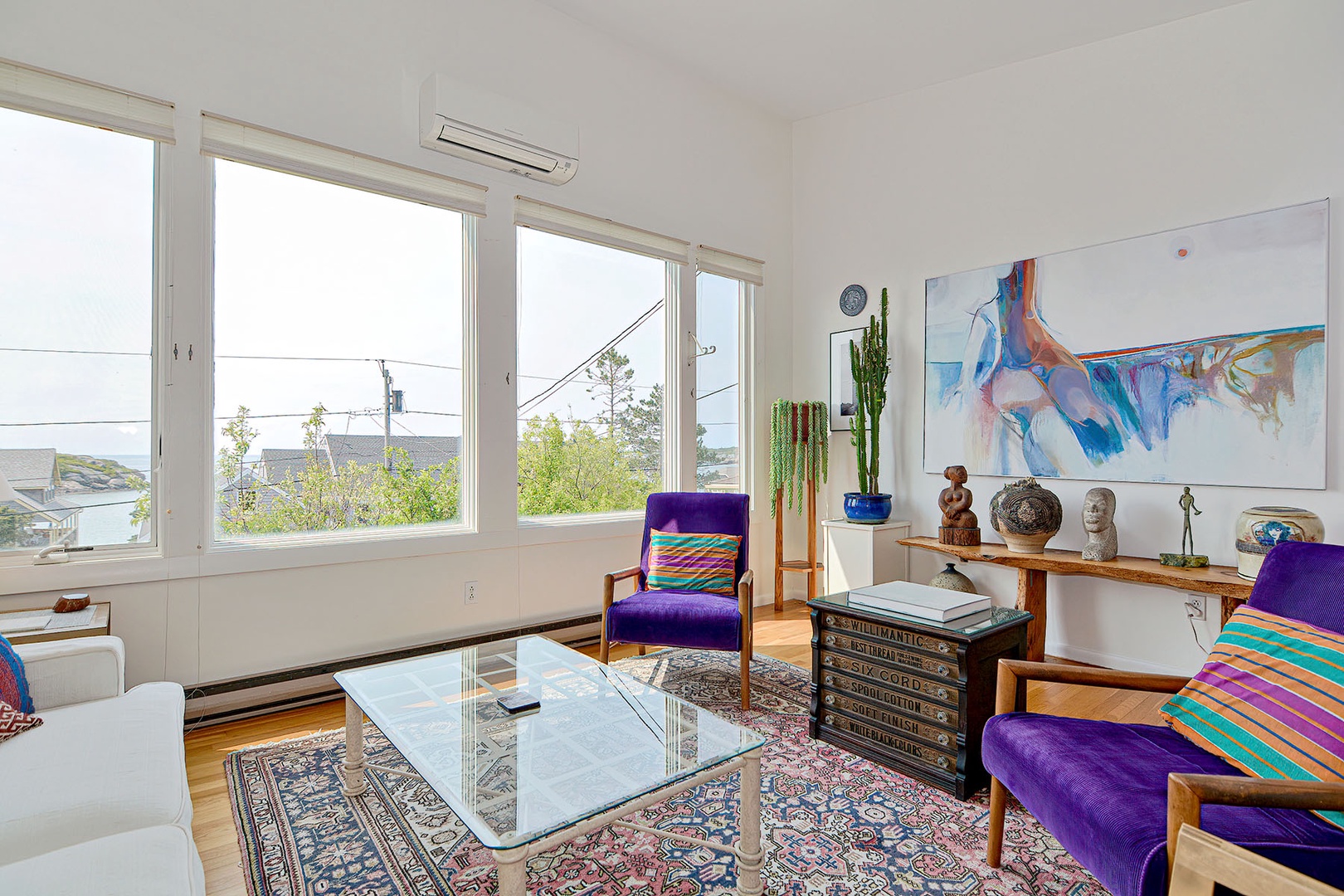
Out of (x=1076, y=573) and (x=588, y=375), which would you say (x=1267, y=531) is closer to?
(x=1076, y=573)

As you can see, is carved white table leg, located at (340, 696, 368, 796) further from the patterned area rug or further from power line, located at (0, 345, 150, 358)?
power line, located at (0, 345, 150, 358)

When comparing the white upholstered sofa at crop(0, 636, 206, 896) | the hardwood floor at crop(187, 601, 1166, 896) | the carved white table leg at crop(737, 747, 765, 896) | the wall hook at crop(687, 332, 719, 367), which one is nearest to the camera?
the white upholstered sofa at crop(0, 636, 206, 896)

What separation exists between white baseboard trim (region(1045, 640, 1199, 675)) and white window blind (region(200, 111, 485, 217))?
3.91m

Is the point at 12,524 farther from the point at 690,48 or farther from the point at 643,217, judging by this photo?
the point at 690,48

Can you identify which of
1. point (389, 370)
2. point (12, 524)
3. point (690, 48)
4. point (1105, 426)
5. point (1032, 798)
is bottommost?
point (1032, 798)

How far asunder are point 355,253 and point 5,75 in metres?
1.25

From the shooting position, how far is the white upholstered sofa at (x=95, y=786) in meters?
1.19

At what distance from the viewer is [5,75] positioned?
7.95 feet

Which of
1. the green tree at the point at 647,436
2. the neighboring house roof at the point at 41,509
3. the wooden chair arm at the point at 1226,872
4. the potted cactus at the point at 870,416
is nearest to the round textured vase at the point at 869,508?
the potted cactus at the point at 870,416

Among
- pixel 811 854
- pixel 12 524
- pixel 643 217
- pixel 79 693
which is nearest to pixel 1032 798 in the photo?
pixel 811 854

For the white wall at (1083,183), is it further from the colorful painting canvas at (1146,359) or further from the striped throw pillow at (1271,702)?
the striped throw pillow at (1271,702)

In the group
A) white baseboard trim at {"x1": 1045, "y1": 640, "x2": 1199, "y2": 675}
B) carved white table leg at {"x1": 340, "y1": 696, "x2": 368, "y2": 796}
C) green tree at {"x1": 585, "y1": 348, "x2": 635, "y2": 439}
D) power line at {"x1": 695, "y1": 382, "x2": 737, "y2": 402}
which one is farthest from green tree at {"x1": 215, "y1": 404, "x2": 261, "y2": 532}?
white baseboard trim at {"x1": 1045, "y1": 640, "x2": 1199, "y2": 675}

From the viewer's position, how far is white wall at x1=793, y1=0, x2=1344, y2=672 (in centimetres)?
322

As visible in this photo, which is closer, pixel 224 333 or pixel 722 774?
pixel 722 774
